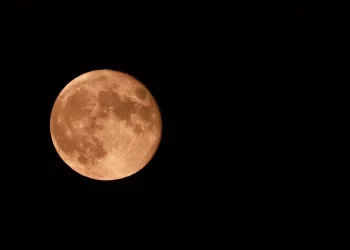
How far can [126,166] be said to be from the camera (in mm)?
3879

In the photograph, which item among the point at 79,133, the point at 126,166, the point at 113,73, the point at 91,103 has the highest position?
the point at 113,73

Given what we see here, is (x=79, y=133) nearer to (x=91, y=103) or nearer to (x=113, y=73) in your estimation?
(x=91, y=103)

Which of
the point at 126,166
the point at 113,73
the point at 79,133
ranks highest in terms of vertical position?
the point at 113,73

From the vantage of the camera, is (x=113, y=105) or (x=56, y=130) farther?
(x=56, y=130)

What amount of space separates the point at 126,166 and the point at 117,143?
41cm

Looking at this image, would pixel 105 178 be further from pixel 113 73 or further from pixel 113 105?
pixel 113 73

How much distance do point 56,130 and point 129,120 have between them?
1.06 m

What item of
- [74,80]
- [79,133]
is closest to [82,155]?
[79,133]

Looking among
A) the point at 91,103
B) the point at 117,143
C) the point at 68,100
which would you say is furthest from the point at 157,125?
the point at 68,100

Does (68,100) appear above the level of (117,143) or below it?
above

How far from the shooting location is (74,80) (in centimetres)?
402

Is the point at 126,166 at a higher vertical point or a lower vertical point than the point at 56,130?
lower

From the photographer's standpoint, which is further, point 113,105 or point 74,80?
point 74,80

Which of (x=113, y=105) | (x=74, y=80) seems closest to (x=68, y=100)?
(x=74, y=80)
